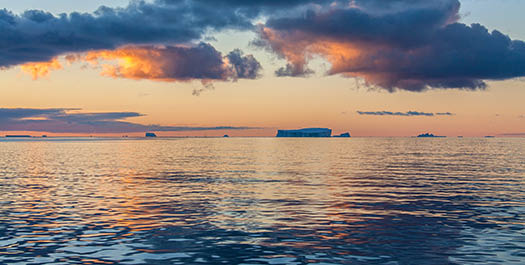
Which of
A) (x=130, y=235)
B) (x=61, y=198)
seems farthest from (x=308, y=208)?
(x=61, y=198)

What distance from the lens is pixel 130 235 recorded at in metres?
25.3

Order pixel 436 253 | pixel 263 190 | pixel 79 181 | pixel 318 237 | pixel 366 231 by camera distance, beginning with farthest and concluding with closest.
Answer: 1. pixel 79 181
2. pixel 263 190
3. pixel 366 231
4. pixel 318 237
5. pixel 436 253

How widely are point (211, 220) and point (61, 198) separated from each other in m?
17.1

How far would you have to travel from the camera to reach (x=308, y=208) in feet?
114

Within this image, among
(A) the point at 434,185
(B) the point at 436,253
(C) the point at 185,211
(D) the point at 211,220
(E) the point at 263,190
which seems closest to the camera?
(B) the point at 436,253

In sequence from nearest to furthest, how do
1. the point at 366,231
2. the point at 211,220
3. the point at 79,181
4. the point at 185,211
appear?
1. the point at 366,231
2. the point at 211,220
3. the point at 185,211
4. the point at 79,181

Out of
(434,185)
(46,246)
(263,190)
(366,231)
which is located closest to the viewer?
(46,246)

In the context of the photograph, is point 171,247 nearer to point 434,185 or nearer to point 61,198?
point 61,198

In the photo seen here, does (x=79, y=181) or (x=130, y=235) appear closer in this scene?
(x=130, y=235)

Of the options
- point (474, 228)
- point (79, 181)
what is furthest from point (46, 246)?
point (79, 181)

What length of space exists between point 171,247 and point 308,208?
14355mm

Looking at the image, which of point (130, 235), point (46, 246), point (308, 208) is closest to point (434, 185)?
point (308, 208)

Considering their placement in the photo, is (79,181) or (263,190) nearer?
(263,190)

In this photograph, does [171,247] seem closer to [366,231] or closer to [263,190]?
[366,231]
